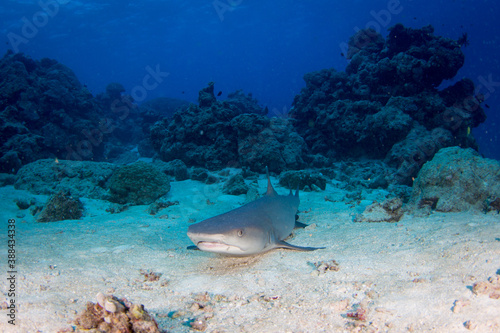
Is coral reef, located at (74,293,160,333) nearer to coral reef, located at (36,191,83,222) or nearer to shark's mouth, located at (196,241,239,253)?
shark's mouth, located at (196,241,239,253)

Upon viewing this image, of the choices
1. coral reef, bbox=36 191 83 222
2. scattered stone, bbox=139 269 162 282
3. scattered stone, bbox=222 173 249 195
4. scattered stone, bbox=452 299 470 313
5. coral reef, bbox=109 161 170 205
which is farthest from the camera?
scattered stone, bbox=222 173 249 195

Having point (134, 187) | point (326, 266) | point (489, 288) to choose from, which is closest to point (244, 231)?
point (326, 266)

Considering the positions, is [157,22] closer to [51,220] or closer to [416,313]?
[51,220]

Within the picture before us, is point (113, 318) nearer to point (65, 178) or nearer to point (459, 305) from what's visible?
point (459, 305)

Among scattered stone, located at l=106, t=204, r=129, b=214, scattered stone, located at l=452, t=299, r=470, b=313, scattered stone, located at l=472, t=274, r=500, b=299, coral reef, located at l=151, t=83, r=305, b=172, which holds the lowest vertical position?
scattered stone, located at l=452, t=299, r=470, b=313

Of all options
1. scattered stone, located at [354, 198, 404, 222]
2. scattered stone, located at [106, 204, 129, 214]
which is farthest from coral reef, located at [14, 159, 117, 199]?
scattered stone, located at [354, 198, 404, 222]

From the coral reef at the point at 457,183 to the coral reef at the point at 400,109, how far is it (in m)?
4.02

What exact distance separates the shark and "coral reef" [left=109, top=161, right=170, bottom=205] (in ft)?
16.0

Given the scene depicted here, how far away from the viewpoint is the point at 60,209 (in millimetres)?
6355

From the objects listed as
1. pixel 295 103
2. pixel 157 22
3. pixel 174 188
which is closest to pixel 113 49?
pixel 157 22

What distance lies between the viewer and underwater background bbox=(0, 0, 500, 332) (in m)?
2.32

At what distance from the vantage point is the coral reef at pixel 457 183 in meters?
5.05

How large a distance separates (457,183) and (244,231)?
15.5 ft

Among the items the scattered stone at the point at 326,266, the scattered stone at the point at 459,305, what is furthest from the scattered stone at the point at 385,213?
the scattered stone at the point at 459,305
